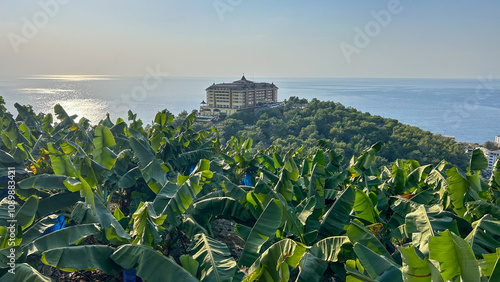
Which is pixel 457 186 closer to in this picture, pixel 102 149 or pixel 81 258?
pixel 81 258

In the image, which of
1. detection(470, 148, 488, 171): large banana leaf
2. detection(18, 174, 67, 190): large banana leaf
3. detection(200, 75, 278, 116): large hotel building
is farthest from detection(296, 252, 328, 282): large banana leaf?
detection(200, 75, 278, 116): large hotel building

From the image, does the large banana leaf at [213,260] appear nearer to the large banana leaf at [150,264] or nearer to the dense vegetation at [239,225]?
the dense vegetation at [239,225]

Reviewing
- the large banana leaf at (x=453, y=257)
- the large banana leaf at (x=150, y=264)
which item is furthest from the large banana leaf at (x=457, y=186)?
the large banana leaf at (x=150, y=264)

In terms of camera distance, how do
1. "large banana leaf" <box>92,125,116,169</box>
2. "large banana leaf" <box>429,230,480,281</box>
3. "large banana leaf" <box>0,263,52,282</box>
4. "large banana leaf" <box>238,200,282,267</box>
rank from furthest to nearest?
"large banana leaf" <box>92,125,116,169</box> → "large banana leaf" <box>238,200,282,267</box> → "large banana leaf" <box>0,263,52,282</box> → "large banana leaf" <box>429,230,480,281</box>

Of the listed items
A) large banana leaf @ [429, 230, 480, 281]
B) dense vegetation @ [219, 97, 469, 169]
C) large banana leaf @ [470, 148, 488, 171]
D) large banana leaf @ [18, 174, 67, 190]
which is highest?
large banana leaf @ [429, 230, 480, 281]

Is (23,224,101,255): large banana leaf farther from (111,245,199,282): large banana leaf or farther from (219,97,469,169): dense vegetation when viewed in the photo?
(219,97,469,169): dense vegetation
